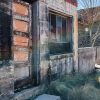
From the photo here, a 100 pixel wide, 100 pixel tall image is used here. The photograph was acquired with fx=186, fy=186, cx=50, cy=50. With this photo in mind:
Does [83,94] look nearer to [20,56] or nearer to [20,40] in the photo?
[20,56]

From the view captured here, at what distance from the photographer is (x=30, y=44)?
232 inches

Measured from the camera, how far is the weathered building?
458 centimetres

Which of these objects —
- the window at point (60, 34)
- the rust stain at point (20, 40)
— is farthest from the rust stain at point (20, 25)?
the window at point (60, 34)

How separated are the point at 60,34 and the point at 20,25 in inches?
105

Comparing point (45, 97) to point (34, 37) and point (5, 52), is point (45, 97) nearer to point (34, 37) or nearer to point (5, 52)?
point (5, 52)

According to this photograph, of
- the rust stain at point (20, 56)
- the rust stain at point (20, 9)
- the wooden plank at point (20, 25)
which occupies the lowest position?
the rust stain at point (20, 56)

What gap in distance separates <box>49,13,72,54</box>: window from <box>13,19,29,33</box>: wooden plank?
1.48 meters

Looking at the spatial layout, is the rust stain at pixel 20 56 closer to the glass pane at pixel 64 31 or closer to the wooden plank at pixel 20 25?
the wooden plank at pixel 20 25

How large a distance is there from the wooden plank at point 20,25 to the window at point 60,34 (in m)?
1.48

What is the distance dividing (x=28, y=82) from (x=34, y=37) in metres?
1.43

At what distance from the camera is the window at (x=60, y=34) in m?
7.12

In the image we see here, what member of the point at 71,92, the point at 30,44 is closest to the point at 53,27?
the point at 30,44

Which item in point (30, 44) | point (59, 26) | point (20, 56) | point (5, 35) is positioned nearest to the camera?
point (5, 35)

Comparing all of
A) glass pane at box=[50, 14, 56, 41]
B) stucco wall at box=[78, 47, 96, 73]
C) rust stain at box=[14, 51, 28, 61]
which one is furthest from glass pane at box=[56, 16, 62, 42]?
rust stain at box=[14, 51, 28, 61]
